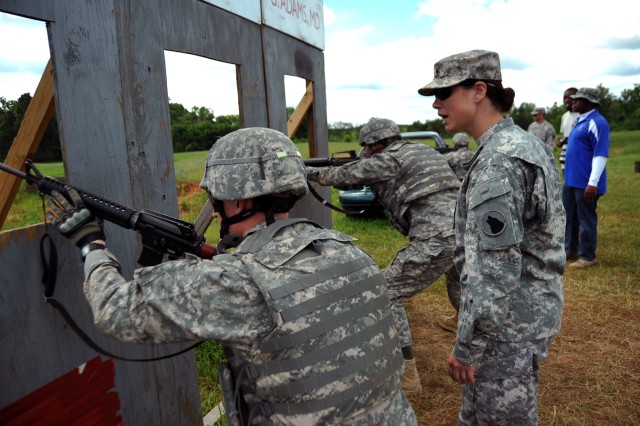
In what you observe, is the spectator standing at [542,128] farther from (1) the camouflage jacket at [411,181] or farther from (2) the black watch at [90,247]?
(2) the black watch at [90,247]

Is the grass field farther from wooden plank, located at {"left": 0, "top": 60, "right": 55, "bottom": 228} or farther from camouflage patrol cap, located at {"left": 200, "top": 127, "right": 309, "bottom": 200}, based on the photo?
camouflage patrol cap, located at {"left": 200, "top": 127, "right": 309, "bottom": 200}

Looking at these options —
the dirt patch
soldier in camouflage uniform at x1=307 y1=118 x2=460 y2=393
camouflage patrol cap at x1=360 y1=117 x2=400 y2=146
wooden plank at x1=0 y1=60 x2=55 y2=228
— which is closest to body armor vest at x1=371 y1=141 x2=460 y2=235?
soldier in camouflage uniform at x1=307 y1=118 x2=460 y2=393

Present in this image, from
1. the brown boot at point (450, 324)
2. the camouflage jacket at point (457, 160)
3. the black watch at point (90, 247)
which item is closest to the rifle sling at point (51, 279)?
the black watch at point (90, 247)

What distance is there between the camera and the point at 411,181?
3916mm

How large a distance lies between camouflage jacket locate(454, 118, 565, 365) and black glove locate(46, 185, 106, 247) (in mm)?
1425

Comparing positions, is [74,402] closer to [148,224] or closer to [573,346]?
[148,224]

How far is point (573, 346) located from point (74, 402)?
408 cm

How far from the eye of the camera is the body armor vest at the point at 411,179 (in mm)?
3883

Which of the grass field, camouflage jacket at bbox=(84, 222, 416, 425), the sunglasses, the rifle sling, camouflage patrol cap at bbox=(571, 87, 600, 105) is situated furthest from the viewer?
camouflage patrol cap at bbox=(571, 87, 600, 105)

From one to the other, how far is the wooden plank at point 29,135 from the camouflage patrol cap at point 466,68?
5.15ft

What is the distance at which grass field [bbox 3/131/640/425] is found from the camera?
3476 millimetres

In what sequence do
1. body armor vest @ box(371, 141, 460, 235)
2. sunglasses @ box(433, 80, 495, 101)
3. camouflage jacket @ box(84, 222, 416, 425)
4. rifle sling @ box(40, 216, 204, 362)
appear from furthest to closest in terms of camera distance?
1. body armor vest @ box(371, 141, 460, 235)
2. sunglasses @ box(433, 80, 495, 101)
3. rifle sling @ box(40, 216, 204, 362)
4. camouflage jacket @ box(84, 222, 416, 425)

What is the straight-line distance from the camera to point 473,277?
1968mm

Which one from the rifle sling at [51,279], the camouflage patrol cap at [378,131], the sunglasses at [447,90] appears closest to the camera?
the rifle sling at [51,279]
